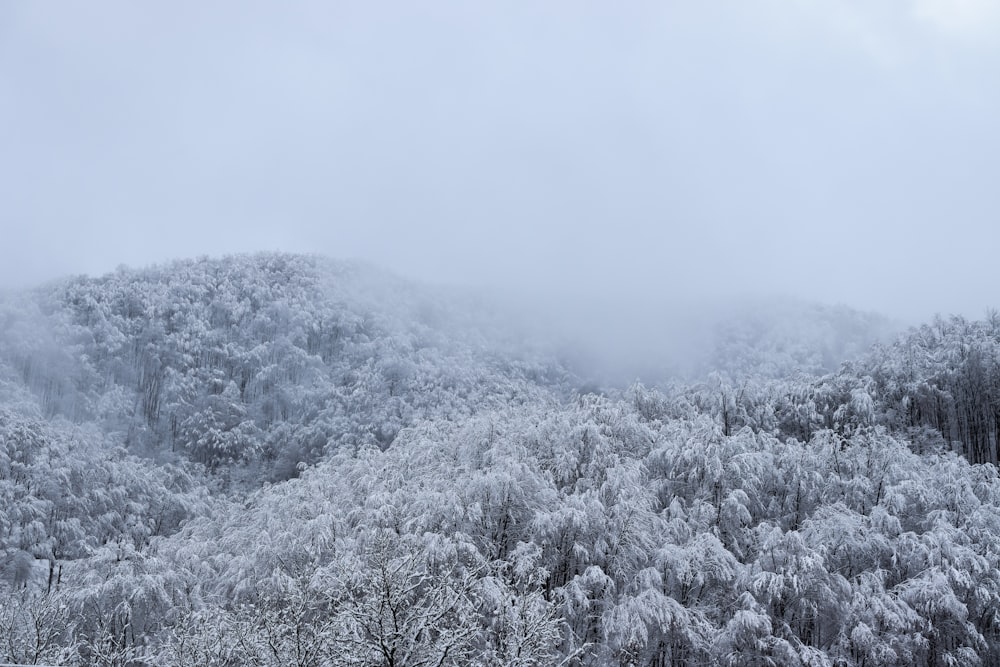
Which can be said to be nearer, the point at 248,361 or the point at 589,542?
the point at 589,542

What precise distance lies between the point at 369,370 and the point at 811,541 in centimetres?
7943

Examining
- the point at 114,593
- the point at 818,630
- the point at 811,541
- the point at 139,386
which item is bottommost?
the point at 139,386

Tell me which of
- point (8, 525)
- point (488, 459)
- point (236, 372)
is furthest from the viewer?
point (236, 372)

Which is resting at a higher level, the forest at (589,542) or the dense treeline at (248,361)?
the forest at (589,542)

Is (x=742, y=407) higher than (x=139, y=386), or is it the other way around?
(x=742, y=407)

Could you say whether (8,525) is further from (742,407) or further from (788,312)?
(788,312)

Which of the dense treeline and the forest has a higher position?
the forest

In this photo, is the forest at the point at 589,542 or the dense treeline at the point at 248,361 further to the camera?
the dense treeline at the point at 248,361

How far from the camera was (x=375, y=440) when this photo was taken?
249 feet

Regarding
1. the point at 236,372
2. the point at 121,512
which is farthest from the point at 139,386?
the point at 121,512

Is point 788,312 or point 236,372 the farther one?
point 788,312

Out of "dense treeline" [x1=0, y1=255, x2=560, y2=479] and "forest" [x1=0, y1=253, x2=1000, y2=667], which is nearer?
"forest" [x1=0, y1=253, x2=1000, y2=667]

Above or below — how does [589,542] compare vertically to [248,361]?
above

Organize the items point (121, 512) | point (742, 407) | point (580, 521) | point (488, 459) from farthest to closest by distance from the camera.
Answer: point (121, 512), point (742, 407), point (488, 459), point (580, 521)
